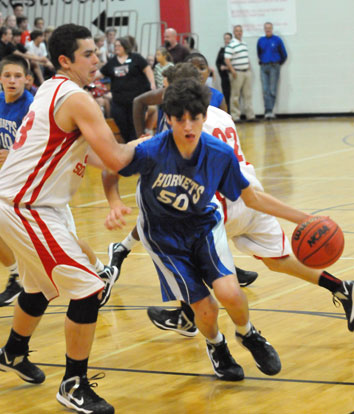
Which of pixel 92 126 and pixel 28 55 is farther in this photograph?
pixel 28 55

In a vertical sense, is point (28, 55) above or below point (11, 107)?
below

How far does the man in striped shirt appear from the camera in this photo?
18.3 metres

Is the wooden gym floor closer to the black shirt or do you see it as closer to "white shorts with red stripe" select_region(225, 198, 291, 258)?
"white shorts with red stripe" select_region(225, 198, 291, 258)

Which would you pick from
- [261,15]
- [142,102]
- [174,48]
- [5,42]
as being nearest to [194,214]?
[142,102]

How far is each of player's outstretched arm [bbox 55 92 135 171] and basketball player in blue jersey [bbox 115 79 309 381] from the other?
3.4 inches

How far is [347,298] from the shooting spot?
4.40 metres

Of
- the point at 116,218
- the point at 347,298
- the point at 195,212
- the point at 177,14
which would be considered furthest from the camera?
the point at 177,14

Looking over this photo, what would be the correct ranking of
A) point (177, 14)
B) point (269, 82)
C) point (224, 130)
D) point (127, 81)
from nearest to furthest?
point (224, 130)
point (127, 81)
point (269, 82)
point (177, 14)

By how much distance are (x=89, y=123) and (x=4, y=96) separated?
235 centimetres

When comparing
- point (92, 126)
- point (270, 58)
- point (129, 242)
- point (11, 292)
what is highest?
point (92, 126)

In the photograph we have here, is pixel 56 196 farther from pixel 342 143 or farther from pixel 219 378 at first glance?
pixel 342 143

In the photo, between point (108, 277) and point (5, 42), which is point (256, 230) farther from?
point (5, 42)

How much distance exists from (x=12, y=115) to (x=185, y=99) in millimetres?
2283

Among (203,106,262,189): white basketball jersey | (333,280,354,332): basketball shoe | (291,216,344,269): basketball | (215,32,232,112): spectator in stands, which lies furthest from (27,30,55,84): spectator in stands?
(291,216,344,269): basketball
